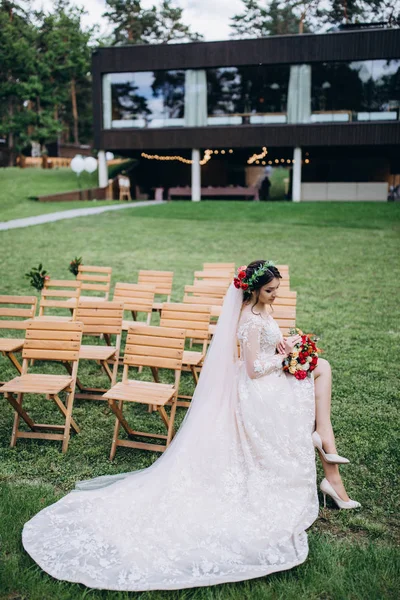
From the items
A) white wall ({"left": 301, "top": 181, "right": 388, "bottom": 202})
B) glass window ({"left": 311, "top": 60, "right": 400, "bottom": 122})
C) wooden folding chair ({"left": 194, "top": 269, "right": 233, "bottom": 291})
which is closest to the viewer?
wooden folding chair ({"left": 194, "top": 269, "right": 233, "bottom": 291})

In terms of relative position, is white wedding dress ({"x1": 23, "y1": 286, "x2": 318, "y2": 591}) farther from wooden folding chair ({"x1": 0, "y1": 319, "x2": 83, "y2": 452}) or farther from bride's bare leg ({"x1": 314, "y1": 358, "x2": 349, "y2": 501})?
wooden folding chair ({"x1": 0, "y1": 319, "x2": 83, "y2": 452})

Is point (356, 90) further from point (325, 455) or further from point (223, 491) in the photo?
point (223, 491)

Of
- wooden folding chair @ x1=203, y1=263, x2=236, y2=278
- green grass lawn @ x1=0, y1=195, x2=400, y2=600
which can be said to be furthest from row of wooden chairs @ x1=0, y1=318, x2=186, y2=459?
wooden folding chair @ x1=203, y1=263, x2=236, y2=278

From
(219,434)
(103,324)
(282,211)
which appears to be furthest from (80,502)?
(282,211)

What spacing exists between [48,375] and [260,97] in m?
25.3

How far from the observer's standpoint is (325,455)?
4465mm

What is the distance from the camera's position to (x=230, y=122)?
28.6 meters

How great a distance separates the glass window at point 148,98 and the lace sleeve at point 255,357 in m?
26.1

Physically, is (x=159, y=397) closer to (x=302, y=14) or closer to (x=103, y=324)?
(x=103, y=324)

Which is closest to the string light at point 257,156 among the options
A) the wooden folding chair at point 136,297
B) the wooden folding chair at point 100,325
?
the wooden folding chair at point 136,297

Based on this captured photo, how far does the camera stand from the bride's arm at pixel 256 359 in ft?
15.1

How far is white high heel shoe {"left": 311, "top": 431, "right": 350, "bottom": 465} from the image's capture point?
14.4 feet

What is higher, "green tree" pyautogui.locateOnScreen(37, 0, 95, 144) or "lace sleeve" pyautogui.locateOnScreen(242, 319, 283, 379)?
"green tree" pyautogui.locateOnScreen(37, 0, 95, 144)

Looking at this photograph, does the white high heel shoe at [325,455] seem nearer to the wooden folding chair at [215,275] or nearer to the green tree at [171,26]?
the wooden folding chair at [215,275]
